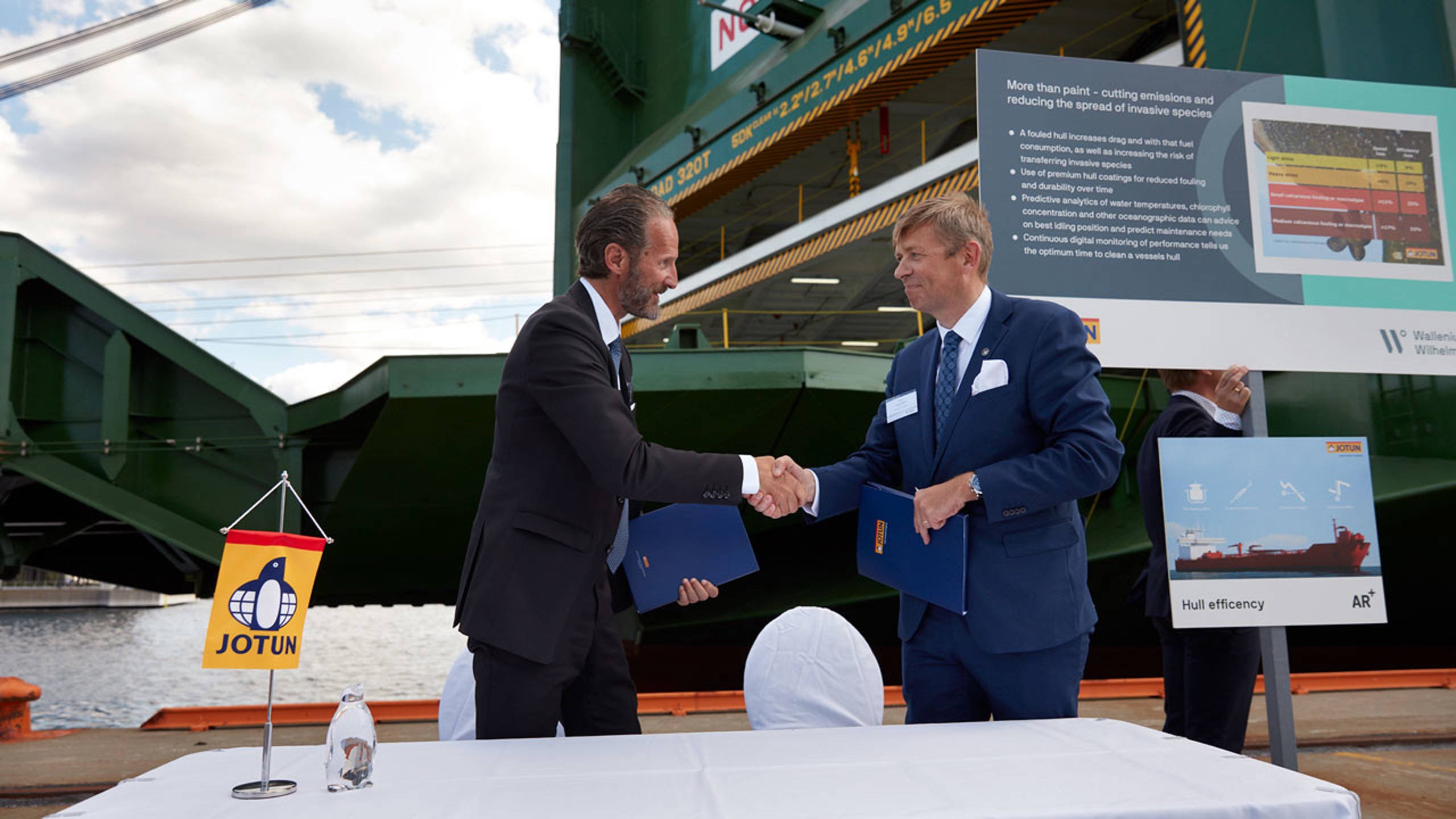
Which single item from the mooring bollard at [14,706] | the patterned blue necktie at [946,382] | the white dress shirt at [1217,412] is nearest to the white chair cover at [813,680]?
the patterned blue necktie at [946,382]

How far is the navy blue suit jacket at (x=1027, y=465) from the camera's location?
210cm

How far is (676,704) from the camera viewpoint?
5488mm

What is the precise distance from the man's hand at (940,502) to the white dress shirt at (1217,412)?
1.63m

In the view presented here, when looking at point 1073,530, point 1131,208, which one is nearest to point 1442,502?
point 1131,208

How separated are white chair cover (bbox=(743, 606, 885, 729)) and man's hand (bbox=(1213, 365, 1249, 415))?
6.29 feet

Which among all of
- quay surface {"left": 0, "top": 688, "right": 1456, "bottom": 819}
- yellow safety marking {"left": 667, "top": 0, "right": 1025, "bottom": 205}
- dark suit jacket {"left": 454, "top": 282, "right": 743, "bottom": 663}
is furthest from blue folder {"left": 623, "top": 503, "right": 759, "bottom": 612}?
yellow safety marking {"left": 667, "top": 0, "right": 1025, "bottom": 205}

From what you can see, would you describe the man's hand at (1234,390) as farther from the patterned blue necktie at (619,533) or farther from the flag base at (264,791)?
Answer: the flag base at (264,791)

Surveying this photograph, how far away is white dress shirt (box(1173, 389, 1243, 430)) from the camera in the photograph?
335 centimetres

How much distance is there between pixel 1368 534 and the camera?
3.21 metres

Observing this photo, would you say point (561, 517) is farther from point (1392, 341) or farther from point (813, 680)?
point (1392, 341)

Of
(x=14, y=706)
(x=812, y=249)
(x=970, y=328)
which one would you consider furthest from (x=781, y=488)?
(x=812, y=249)

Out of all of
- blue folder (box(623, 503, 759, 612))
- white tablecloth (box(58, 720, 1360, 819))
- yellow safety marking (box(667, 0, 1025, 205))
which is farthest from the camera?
yellow safety marking (box(667, 0, 1025, 205))

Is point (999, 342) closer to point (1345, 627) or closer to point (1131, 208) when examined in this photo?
point (1131, 208)

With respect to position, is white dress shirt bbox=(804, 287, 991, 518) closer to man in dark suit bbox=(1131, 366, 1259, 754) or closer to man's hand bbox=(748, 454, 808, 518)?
man's hand bbox=(748, 454, 808, 518)
